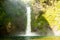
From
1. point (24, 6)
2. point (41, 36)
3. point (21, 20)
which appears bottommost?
point (41, 36)

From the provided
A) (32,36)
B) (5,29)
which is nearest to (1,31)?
(5,29)

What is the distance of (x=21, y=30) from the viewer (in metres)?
1.96

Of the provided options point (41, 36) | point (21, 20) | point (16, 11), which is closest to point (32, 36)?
point (41, 36)

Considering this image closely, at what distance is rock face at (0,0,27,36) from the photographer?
196cm

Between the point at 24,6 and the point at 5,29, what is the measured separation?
1.21 feet

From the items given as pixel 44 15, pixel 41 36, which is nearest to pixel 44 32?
pixel 41 36

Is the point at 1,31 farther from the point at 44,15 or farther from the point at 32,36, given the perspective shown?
the point at 44,15

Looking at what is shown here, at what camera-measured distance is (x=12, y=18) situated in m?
1.96

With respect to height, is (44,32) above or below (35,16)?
below

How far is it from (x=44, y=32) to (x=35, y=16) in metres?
0.22

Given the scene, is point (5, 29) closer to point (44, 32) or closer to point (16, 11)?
point (16, 11)

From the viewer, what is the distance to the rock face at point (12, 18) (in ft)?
6.43

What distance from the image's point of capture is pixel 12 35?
1949 mm

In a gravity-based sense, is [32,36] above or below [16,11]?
below
